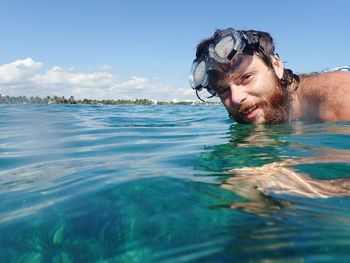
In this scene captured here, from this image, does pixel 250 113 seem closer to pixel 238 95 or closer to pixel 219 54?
pixel 238 95

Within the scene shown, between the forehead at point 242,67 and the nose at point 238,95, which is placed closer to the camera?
the nose at point 238,95

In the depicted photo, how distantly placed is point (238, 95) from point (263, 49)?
116 centimetres

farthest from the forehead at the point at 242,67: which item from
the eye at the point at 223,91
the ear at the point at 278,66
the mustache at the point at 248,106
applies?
the mustache at the point at 248,106

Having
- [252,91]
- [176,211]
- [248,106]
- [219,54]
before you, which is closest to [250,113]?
[248,106]

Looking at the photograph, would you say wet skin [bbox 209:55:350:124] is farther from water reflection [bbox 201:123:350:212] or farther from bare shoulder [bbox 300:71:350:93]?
water reflection [bbox 201:123:350:212]

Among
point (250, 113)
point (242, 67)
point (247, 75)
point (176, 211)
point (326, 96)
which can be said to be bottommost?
point (176, 211)

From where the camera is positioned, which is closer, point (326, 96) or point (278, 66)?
point (326, 96)

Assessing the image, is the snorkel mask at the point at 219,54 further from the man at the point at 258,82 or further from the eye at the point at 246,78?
the eye at the point at 246,78

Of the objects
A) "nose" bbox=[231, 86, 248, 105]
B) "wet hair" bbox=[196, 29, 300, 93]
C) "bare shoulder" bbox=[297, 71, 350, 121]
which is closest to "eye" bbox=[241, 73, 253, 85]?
"nose" bbox=[231, 86, 248, 105]

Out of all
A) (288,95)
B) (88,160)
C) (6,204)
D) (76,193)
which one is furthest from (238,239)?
(288,95)

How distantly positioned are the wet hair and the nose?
0.75 metres

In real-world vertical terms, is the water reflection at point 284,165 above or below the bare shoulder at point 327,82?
below

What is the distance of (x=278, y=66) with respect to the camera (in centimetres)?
616

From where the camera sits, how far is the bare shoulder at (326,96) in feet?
16.0
